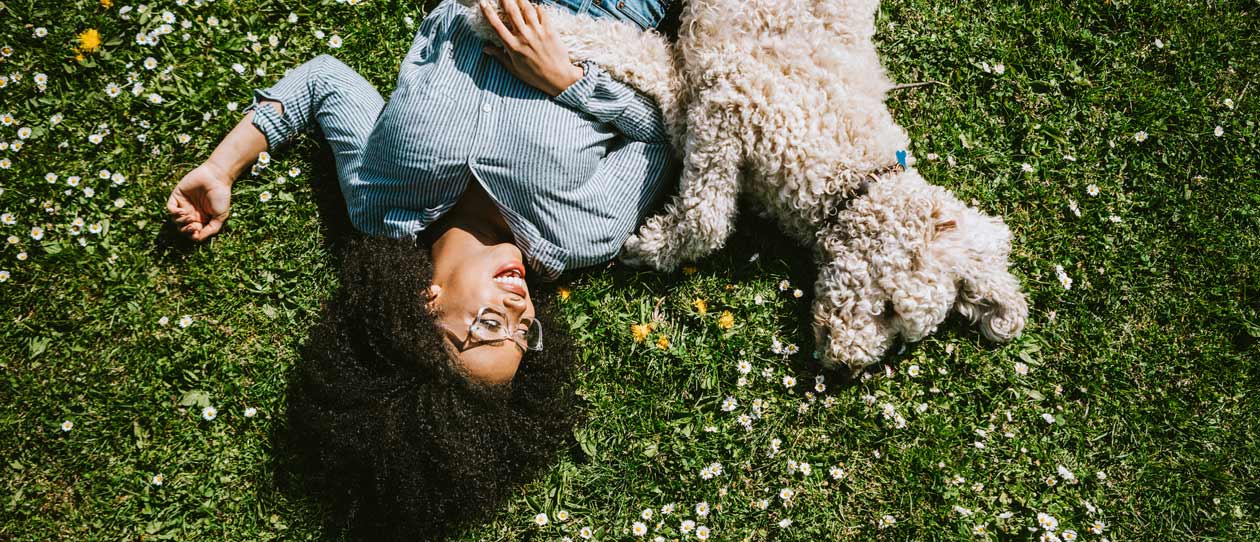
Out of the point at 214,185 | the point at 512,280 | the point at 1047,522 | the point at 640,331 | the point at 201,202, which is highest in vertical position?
the point at 512,280

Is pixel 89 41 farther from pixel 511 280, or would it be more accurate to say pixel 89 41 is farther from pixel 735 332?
pixel 735 332

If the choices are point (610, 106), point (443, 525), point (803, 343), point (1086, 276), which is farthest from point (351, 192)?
point (1086, 276)

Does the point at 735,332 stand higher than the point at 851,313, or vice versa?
the point at 851,313

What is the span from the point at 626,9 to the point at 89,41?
8.98 feet

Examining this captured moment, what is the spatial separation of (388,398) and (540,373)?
0.67 metres

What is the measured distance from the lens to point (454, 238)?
3.40m

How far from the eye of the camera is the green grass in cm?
356

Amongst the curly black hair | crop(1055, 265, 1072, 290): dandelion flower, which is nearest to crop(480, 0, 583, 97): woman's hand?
the curly black hair

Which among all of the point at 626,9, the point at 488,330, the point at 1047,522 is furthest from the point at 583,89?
the point at 1047,522

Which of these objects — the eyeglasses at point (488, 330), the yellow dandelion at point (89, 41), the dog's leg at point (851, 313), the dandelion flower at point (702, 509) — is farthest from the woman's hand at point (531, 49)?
the yellow dandelion at point (89, 41)

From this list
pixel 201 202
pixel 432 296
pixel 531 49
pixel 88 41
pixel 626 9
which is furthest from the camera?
pixel 88 41

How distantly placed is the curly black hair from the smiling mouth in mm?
276

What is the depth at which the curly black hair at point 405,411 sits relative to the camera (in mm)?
3055

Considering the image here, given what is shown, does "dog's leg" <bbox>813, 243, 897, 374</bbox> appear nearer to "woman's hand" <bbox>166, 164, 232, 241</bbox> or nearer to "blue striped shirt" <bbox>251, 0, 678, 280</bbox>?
"blue striped shirt" <bbox>251, 0, 678, 280</bbox>
